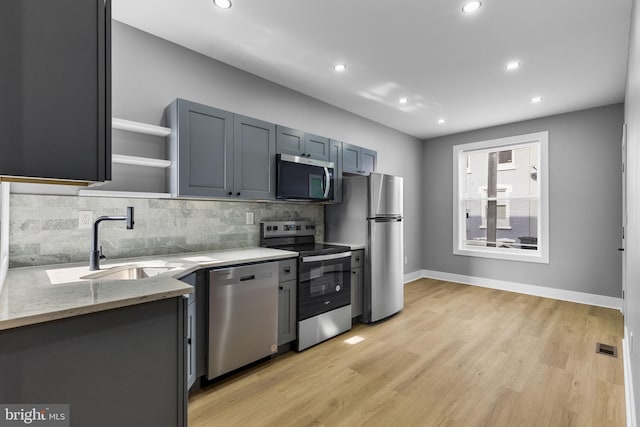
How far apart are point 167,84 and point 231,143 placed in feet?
2.35

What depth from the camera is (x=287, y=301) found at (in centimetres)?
265

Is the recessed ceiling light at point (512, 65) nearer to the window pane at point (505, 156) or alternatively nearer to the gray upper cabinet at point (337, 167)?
the gray upper cabinet at point (337, 167)

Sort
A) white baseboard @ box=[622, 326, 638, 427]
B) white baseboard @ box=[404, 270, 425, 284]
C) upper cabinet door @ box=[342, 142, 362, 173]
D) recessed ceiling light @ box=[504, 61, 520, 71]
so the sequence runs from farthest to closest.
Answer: white baseboard @ box=[404, 270, 425, 284], upper cabinet door @ box=[342, 142, 362, 173], recessed ceiling light @ box=[504, 61, 520, 71], white baseboard @ box=[622, 326, 638, 427]

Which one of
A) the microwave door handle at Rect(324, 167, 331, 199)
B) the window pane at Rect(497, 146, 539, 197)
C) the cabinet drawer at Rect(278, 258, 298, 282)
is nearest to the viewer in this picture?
the cabinet drawer at Rect(278, 258, 298, 282)

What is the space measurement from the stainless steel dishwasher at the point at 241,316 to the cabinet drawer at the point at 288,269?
0.26 ft

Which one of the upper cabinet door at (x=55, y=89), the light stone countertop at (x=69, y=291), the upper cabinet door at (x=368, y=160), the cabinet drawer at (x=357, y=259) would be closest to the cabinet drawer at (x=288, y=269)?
the light stone countertop at (x=69, y=291)

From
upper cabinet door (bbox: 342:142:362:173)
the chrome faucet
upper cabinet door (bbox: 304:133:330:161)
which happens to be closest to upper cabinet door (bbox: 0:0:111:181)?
the chrome faucet

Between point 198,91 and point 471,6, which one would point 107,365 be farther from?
point 471,6

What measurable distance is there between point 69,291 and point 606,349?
4092 mm

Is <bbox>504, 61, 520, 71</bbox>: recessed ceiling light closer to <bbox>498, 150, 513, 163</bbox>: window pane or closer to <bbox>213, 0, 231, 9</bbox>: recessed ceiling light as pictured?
<bbox>498, 150, 513, 163</bbox>: window pane

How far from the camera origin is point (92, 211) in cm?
215

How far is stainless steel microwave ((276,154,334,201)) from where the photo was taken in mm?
2904

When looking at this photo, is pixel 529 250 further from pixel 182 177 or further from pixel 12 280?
pixel 12 280

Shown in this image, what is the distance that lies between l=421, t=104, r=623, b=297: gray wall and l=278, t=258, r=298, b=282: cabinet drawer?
3825 mm
